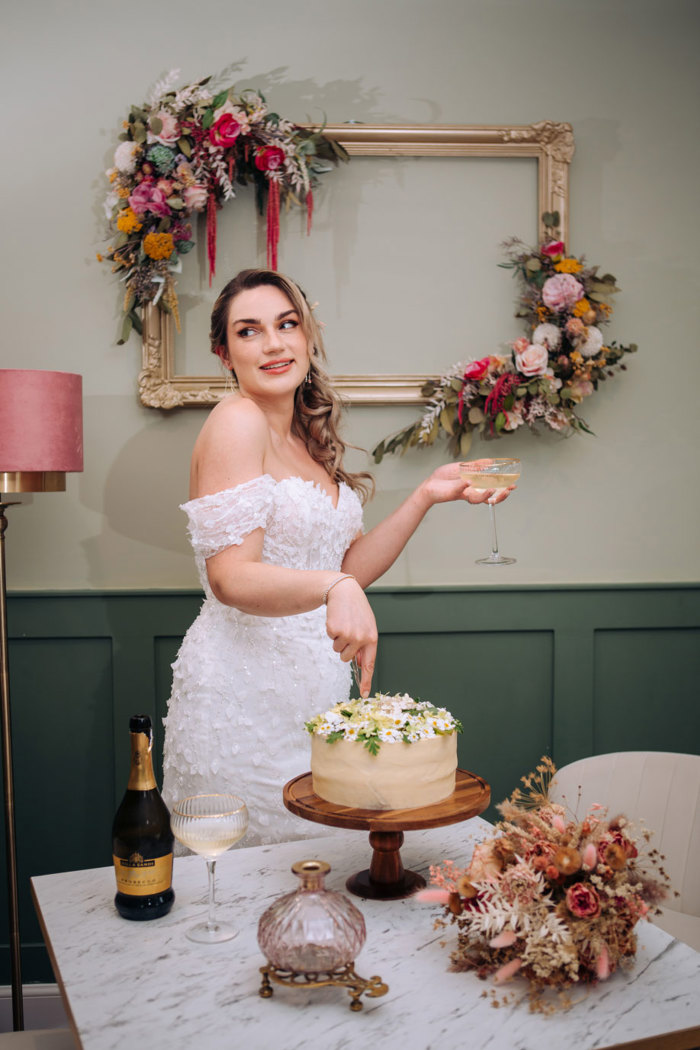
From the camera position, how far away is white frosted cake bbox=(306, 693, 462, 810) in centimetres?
135

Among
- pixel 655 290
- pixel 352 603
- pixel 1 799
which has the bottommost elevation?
pixel 1 799

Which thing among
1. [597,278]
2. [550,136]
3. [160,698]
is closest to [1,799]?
[160,698]

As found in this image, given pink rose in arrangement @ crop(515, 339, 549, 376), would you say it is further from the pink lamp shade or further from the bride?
the pink lamp shade

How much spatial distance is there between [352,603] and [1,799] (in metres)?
1.74

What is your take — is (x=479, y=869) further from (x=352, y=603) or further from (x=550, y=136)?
(x=550, y=136)

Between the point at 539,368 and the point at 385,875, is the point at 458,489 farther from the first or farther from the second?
the point at 385,875

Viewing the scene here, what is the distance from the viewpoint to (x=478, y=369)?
272cm

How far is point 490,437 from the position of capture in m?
2.84

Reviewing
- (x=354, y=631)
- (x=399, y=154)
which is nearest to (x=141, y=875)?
(x=354, y=631)

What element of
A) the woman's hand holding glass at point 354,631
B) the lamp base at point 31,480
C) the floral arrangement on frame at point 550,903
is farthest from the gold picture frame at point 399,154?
the floral arrangement on frame at point 550,903

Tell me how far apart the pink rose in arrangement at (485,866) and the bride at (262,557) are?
0.57 m

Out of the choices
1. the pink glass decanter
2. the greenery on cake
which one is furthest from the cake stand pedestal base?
the pink glass decanter

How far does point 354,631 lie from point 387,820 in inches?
12.7

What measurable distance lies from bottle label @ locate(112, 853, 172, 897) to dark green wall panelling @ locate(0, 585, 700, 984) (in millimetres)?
1445
